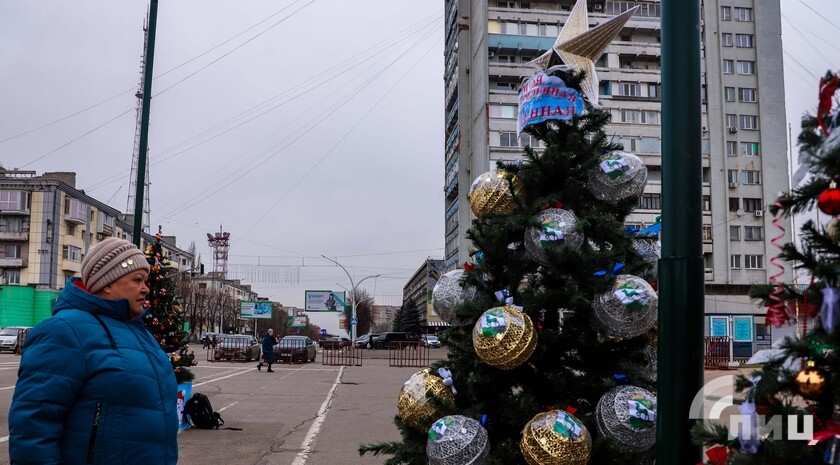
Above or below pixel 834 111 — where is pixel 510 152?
above

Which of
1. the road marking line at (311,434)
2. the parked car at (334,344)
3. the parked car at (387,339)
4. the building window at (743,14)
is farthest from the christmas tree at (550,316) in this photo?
the building window at (743,14)

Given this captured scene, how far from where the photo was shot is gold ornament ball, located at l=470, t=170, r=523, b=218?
5.07m

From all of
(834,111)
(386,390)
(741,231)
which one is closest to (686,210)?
(834,111)

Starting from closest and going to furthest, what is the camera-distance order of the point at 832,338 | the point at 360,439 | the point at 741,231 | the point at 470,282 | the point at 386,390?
the point at 832,338, the point at 470,282, the point at 360,439, the point at 386,390, the point at 741,231

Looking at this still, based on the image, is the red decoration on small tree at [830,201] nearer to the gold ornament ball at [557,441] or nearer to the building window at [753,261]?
the gold ornament ball at [557,441]

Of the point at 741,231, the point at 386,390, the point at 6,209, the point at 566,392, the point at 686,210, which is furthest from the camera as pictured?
the point at 6,209

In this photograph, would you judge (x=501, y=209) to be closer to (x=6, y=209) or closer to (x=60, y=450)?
(x=60, y=450)

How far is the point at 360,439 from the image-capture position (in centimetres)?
1098

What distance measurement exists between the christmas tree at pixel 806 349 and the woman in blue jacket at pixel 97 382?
2114 millimetres

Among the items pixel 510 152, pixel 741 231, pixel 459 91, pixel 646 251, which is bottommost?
→ pixel 646 251

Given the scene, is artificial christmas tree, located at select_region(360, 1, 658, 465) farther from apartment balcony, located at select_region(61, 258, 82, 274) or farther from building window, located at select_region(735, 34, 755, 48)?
apartment balcony, located at select_region(61, 258, 82, 274)

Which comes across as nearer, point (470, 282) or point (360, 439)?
point (470, 282)

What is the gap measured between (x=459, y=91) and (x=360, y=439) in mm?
61226

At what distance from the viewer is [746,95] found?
5838 cm
